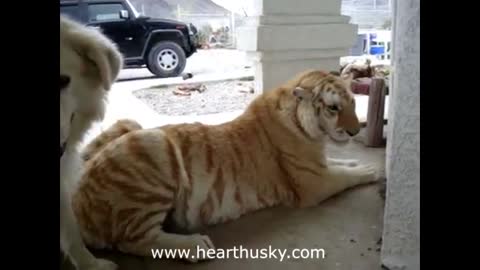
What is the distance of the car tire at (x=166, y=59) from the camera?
160 centimetres

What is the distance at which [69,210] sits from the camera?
2.78 ft

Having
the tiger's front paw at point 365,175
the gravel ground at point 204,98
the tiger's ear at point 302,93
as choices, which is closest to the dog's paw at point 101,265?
the tiger's ear at point 302,93

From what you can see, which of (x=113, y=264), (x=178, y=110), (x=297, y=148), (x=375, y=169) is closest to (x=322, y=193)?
(x=297, y=148)

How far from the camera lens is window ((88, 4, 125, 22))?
1.37m

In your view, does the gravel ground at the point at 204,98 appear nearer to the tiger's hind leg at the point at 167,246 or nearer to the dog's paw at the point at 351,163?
the dog's paw at the point at 351,163

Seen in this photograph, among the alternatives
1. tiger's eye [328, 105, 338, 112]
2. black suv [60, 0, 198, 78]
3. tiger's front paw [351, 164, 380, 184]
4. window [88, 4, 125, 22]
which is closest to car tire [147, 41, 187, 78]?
black suv [60, 0, 198, 78]

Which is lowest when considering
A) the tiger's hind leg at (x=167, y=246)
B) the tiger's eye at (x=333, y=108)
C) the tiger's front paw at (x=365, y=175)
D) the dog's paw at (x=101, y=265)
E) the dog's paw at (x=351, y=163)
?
the dog's paw at (x=101, y=265)

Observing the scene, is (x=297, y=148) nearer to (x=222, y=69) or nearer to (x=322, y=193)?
(x=322, y=193)

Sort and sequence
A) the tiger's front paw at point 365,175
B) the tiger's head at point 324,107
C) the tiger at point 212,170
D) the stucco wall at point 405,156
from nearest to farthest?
the stucco wall at point 405,156
the tiger at point 212,170
the tiger's head at point 324,107
the tiger's front paw at point 365,175

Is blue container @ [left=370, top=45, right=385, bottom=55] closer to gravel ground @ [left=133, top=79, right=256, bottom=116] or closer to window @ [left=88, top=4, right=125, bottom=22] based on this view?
gravel ground @ [left=133, top=79, right=256, bottom=116]

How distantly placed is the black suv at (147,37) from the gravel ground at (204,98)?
0.12 metres

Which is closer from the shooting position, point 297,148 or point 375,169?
point 297,148

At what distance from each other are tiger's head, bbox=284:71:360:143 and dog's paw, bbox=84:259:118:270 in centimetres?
65
